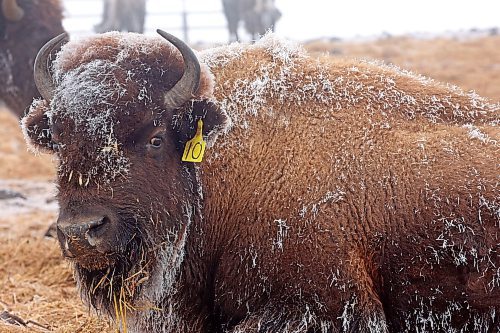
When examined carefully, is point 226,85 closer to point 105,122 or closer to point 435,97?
point 105,122

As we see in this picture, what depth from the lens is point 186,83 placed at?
3.66 meters

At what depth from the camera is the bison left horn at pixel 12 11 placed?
8.88m

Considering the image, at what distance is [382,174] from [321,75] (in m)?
0.79

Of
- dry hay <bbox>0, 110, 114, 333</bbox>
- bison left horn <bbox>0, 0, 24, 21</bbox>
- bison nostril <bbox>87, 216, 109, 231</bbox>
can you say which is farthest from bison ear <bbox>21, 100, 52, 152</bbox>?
bison left horn <bbox>0, 0, 24, 21</bbox>

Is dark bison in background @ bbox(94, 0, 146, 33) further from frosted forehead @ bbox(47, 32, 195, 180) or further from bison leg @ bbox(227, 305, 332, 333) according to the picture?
bison leg @ bbox(227, 305, 332, 333)

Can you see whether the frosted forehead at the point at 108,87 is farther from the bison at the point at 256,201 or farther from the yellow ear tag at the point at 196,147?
the yellow ear tag at the point at 196,147

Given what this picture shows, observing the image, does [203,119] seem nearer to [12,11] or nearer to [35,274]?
[35,274]

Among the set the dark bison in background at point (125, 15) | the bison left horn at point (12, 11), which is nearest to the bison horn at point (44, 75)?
the bison left horn at point (12, 11)

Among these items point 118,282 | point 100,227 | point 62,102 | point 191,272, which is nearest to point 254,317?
point 191,272

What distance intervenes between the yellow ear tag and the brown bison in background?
A: 18.9 ft

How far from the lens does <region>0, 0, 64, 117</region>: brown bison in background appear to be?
Result: 29.4ft

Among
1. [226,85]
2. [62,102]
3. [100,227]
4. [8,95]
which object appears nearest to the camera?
[100,227]

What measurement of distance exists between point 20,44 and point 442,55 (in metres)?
14.9

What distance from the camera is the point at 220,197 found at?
155 inches
